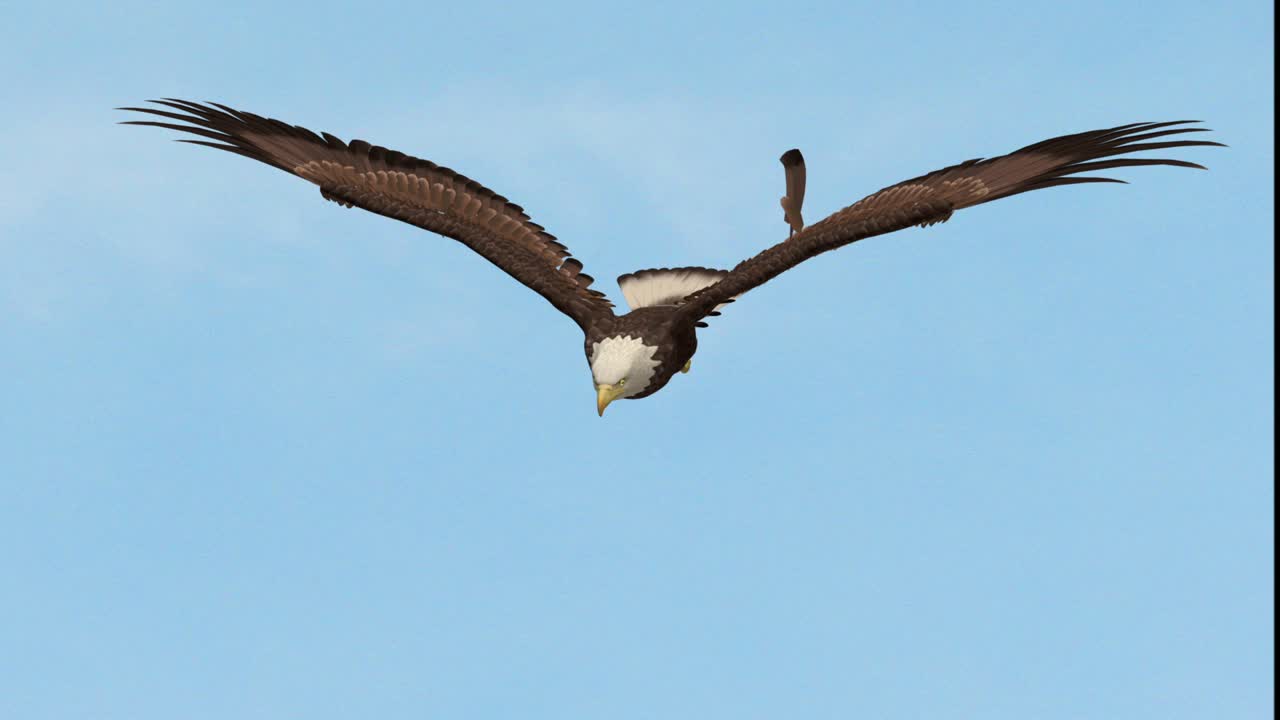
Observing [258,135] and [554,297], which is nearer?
[554,297]

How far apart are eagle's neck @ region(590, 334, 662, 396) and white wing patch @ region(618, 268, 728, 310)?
6.07 ft

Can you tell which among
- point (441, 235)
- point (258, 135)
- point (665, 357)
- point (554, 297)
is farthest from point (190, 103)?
point (665, 357)

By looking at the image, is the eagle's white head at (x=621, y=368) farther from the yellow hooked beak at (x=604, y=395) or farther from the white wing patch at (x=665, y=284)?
the white wing patch at (x=665, y=284)

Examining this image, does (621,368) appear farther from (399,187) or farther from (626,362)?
(399,187)

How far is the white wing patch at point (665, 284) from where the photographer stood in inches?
587

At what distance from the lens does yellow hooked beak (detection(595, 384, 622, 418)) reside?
42.2 feet

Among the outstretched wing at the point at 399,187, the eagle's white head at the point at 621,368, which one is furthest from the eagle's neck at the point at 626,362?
the outstretched wing at the point at 399,187

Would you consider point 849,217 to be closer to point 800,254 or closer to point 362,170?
point 800,254

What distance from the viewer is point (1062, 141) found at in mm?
12945

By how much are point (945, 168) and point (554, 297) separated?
359 centimetres

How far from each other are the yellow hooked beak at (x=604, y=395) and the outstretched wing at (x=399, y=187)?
1415 millimetres

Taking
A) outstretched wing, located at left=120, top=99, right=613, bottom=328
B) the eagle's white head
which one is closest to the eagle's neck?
the eagle's white head

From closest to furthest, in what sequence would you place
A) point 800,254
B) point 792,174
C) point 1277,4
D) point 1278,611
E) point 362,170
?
point 1278,611, point 1277,4, point 800,254, point 792,174, point 362,170

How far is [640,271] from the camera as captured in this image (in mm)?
15031
